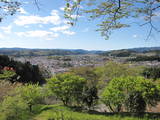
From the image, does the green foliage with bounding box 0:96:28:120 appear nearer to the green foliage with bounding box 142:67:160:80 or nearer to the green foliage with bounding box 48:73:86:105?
the green foliage with bounding box 48:73:86:105

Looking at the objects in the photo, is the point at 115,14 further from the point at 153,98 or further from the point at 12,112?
the point at 153,98

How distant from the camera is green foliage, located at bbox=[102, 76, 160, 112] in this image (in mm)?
14787

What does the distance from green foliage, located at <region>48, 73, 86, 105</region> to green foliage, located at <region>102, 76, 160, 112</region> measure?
3.52 m

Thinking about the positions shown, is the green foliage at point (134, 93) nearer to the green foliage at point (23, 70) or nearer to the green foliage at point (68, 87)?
the green foliage at point (68, 87)

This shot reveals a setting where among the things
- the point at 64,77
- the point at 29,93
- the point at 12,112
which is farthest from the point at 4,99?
the point at 64,77

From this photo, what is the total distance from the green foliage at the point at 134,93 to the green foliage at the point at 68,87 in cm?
352

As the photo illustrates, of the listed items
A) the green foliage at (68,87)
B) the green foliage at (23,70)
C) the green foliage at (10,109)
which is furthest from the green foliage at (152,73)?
the green foliage at (10,109)

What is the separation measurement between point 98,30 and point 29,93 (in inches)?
558

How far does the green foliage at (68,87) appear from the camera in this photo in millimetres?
17922

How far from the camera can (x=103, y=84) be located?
30.1 m

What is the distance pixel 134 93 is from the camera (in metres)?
15.0

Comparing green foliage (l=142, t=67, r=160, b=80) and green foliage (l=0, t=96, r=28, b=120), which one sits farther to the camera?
green foliage (l=142, t=67, r=160, b=80)

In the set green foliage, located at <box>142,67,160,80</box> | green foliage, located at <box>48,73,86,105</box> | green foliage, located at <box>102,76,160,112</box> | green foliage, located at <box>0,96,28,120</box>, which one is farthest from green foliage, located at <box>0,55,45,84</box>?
green foliage, located at <box>142,67,160,80</box>

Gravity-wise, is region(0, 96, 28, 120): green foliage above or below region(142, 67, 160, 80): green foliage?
above
